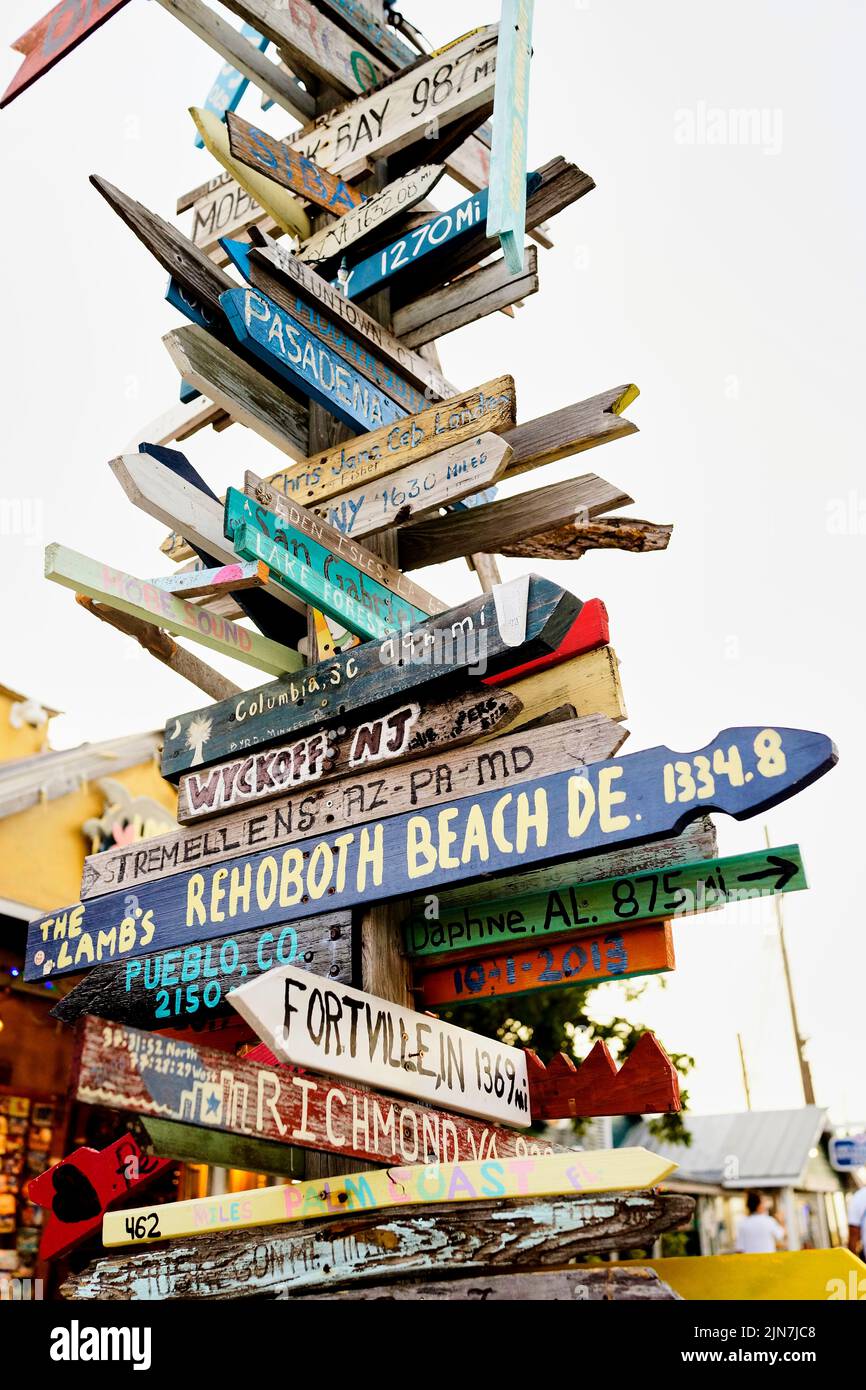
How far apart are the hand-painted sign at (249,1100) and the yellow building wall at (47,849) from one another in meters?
6.10

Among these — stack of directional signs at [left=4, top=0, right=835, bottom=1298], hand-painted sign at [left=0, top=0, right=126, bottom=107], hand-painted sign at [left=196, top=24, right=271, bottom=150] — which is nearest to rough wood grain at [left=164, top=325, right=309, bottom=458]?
stack of directional signs at [left=4, top=0, right=835, bottom=1298]

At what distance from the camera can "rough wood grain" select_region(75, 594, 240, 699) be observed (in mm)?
2979

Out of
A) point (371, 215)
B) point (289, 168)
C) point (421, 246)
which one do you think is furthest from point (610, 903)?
point (289, 168)

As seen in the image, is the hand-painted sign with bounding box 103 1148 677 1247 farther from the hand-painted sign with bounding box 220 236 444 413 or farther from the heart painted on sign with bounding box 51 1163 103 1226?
the hand-painted sign with bounding box 220 236 444 413

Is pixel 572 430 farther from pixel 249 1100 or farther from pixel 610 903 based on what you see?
pixel 249 1100

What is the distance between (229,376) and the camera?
3.04 meters

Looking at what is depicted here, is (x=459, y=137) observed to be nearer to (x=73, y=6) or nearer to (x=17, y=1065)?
(x=73, y=6)

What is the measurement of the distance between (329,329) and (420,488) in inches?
25.1

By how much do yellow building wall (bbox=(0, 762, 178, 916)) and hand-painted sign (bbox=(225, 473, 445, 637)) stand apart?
5579mm

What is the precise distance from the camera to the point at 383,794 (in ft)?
8.26

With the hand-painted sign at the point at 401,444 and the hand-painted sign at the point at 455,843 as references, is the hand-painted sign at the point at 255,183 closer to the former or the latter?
the hand-painted sign at the point at 401,444
